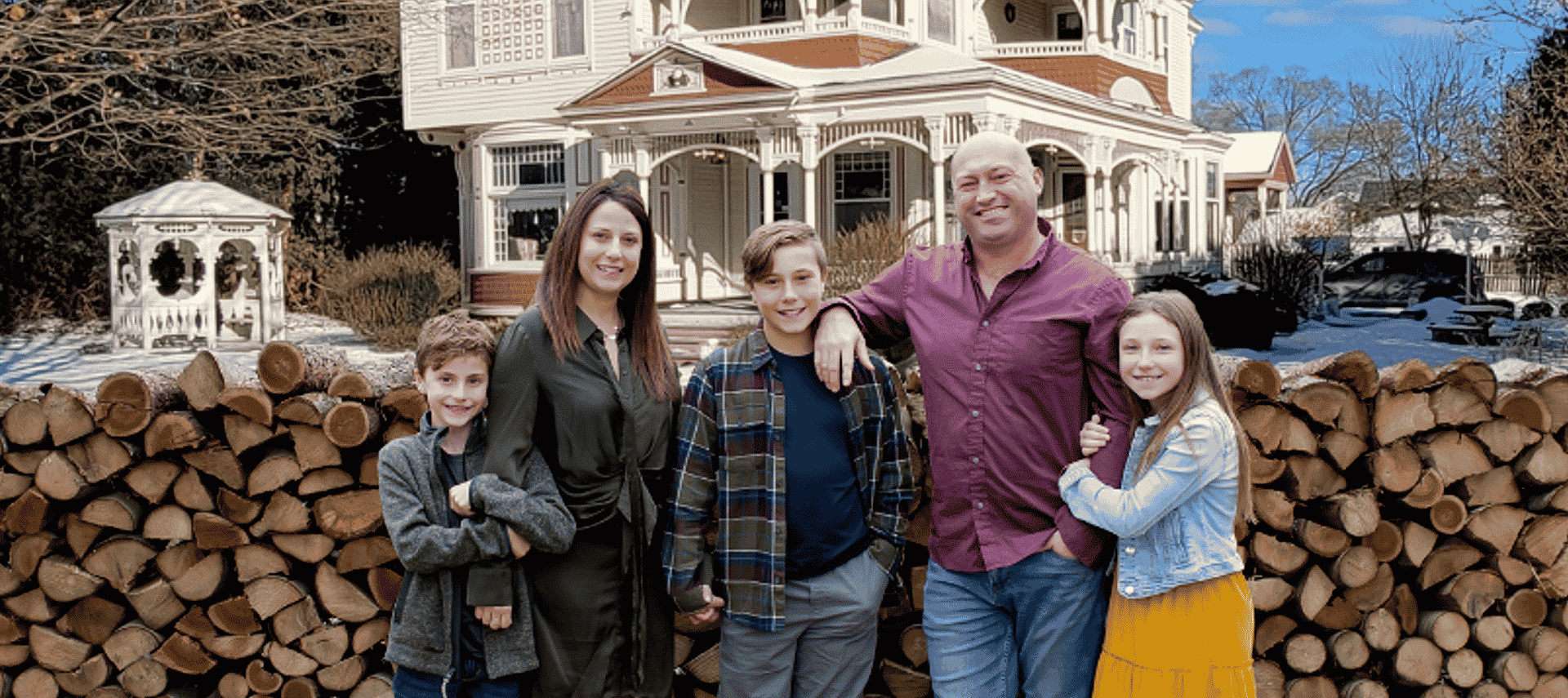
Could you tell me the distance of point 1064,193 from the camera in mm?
20359

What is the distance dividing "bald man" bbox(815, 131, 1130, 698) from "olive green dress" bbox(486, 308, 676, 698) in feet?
1.77

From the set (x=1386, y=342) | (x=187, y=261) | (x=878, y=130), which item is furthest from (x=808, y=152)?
(x=187, y=261)

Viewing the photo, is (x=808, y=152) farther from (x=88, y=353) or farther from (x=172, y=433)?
(x=172, y=433)

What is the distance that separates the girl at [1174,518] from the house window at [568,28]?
59.6 ft

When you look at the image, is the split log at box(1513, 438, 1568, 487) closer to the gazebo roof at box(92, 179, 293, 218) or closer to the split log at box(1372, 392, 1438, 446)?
the split log at box(1372, 392, 1438, 446)

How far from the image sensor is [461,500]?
3004mm

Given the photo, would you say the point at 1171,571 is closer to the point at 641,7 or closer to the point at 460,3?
the point at 641,7

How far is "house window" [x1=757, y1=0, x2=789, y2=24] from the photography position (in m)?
20.0

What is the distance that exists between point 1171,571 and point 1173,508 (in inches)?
5.9

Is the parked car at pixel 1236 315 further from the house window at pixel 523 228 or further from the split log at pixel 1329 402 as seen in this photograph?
the split log at pixel 1329 402

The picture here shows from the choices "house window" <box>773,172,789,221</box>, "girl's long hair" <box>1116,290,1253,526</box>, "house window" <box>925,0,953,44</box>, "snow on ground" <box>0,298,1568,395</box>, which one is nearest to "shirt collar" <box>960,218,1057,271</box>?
"girl's long hair" <box>1116,290,1253,526</box>

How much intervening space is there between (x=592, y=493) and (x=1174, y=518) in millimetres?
1415

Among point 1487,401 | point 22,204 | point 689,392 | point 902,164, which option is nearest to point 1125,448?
point 689,392

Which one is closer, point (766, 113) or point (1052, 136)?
point (766, 113)
